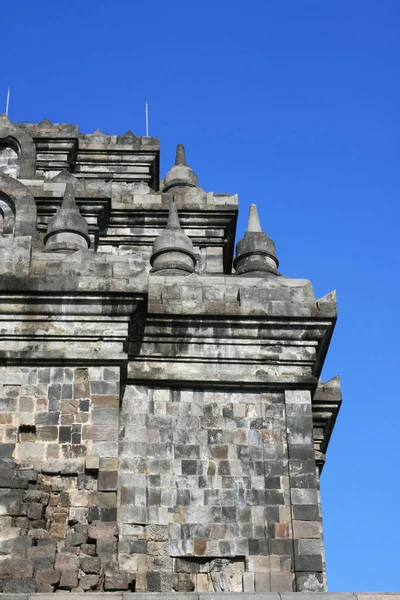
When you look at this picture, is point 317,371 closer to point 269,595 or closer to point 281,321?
point 281,321

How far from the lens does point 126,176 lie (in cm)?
2809

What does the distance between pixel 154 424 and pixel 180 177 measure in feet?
28.2

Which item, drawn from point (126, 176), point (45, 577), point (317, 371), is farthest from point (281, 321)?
point (126, 176)

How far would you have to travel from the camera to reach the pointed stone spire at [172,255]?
825 inches

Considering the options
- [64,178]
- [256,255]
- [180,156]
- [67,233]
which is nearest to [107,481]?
[67,233]

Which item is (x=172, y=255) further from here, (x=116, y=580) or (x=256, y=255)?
(x=116, y=580)

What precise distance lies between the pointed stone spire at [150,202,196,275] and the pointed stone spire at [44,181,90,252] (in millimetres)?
1239

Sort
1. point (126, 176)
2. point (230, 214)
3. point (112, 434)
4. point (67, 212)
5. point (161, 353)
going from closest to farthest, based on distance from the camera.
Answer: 1. point (112, 434)
2. point (161, 353)
3. point (67, 212)
4. point (230, 214)
5. point (126, 176)

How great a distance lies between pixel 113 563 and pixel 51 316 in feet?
12.9

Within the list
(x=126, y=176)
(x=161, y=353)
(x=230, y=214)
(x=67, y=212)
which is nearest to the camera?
(x=161, y=353)

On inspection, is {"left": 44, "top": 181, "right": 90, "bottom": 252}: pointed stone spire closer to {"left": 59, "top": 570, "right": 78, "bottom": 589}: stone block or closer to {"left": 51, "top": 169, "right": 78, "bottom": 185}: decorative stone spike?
{"left": 51, "top": 169, "right": 78, "bottom": 185}: decorative stone spike

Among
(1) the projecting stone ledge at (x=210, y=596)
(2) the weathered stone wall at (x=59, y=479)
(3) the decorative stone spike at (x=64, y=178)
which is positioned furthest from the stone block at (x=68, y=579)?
(3) the decorative stone spike at (x=64, y=178)

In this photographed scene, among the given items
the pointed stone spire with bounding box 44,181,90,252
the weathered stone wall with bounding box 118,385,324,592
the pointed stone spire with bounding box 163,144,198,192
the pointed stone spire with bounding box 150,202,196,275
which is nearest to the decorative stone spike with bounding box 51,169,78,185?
the pointed stone spire with bounding box 163,144,198,192

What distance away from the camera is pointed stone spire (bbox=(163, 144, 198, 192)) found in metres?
26.4
